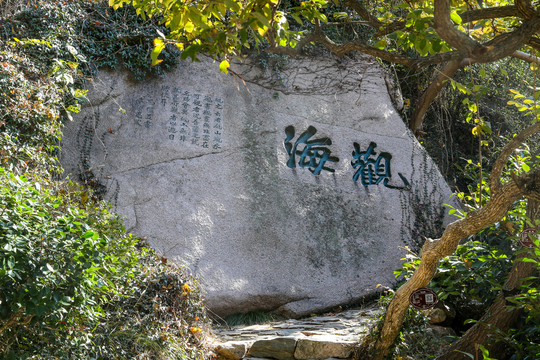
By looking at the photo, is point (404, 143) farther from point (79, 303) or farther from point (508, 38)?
point (79, 303)

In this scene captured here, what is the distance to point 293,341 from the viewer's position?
13.8 feet

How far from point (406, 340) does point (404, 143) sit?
11.0ft

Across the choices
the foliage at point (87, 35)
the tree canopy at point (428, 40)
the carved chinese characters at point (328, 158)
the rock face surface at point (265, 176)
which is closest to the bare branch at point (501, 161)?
the tree canopy at point (428, 40)

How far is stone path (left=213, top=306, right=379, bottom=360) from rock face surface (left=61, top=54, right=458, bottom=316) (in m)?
0.69

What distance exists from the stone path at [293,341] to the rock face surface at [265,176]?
69cm

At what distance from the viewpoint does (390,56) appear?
367 centimetres

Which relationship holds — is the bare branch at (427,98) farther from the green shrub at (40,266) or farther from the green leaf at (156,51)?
the green shrub at (40,266)

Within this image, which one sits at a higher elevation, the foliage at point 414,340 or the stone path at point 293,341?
the foliage at point 414,340

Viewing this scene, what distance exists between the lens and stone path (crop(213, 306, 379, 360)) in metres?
4.07

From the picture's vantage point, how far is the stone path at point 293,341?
13.4 feet

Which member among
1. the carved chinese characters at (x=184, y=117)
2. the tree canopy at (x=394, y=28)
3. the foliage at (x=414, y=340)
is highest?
the tree canopy at (x=394, y=28)

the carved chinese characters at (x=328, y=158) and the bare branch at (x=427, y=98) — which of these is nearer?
the carved chinese characters at (x=328, y=158)

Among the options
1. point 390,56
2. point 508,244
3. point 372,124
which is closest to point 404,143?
point 372,124

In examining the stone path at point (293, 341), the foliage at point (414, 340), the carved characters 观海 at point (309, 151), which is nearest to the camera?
the foliage at point (414, 340)
